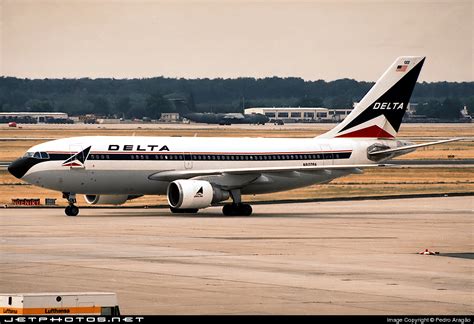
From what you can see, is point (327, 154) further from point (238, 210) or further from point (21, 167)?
A: point (21, 167)

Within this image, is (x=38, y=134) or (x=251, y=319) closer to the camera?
(x=251, y=319)

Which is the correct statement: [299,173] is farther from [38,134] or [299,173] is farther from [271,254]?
[38,134]

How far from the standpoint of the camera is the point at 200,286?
30906 millimetres

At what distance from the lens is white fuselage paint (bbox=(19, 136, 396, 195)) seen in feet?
194

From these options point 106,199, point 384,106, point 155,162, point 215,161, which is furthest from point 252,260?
point 384,106

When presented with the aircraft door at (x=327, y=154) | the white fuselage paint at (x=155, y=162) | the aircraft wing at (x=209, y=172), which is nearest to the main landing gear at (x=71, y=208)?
the white fuselage paint at (x=155, y=162)

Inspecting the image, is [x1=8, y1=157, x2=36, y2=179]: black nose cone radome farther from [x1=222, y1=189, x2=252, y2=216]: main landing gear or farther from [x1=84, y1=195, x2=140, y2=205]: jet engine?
[x1=222, y1=189, x2=252, y2=216]: main landing gear

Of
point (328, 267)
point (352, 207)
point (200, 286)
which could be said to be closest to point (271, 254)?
point (328, 267)

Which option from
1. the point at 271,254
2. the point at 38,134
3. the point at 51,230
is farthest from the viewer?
the point at 38,134

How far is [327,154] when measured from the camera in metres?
64.8

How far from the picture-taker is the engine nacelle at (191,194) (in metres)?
58.3

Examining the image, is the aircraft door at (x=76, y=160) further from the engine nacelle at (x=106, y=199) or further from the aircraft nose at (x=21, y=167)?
the engine nacelle at (x=106, y=199)

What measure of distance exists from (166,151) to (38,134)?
110m

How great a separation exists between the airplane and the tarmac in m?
1.45
